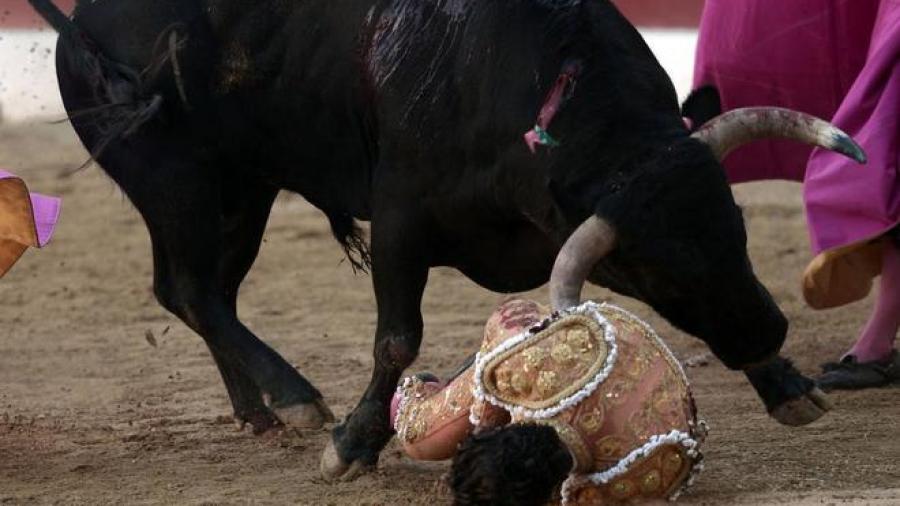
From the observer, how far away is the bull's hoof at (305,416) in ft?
13.9

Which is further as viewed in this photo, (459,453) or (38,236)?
(38,236)

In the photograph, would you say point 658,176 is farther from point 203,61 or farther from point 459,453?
point 203,61

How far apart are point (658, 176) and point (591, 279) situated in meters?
0.38

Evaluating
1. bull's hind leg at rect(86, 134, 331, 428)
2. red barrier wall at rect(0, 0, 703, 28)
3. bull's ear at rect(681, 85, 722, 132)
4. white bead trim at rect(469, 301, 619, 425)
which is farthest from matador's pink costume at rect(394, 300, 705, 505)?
red barrier wall at rect(0, 0, 703, 28)

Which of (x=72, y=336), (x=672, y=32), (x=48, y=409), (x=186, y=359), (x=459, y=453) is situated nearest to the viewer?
(x=459, y=453)

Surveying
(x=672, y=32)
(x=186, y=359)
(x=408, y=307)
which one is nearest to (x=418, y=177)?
(x=408, y=307)

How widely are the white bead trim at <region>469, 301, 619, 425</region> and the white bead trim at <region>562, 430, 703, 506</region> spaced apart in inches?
5.4

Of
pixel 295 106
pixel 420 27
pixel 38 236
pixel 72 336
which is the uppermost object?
pixel 420 27

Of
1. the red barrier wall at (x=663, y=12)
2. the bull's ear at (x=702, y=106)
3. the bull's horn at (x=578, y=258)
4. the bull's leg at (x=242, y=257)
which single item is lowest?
the red barrier wall at (x=663, y=12)

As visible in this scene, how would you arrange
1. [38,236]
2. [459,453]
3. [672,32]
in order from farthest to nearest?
[672,32], [38,236], [459,453]

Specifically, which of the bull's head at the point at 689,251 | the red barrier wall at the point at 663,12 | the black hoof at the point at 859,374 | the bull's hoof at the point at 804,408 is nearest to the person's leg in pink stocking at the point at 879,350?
the black hoof at the point at 859,374

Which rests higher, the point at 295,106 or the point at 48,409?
the point at 295,106

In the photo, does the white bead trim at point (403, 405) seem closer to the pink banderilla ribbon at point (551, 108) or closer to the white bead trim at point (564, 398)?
the white bead trim at point (564, 398)

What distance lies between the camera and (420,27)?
4.18 metres
